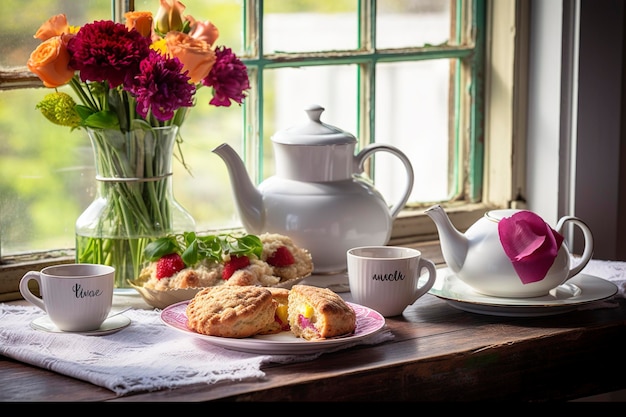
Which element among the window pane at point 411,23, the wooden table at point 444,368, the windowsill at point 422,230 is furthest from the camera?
the window pane at point 411,23

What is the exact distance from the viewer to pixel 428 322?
1.36 meters

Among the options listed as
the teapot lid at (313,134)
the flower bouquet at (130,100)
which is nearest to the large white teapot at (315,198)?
the teapot lid at (313,134)

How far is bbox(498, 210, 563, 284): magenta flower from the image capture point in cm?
136

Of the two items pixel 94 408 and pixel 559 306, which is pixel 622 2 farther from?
pixel 94 408

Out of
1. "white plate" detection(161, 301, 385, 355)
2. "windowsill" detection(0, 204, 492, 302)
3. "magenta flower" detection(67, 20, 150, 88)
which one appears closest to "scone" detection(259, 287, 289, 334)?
"white plate" detection(161, 301, 385, 355)

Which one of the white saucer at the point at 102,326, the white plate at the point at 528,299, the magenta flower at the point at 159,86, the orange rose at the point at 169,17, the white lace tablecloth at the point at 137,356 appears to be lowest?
the white lace tablecloth at the point at 137,356

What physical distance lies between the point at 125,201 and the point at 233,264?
187mm

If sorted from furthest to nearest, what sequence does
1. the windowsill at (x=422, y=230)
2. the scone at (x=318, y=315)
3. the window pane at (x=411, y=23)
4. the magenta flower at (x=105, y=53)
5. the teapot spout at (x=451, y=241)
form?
the window pane at (x=411, y=23) → the windowsill at (x=422, y=230) → the teapot spout at (x=451, y=241) → the magenta flower at (x=105, y=53) → the scone at (x=318, y=315)

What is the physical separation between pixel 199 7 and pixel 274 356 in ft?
2.43

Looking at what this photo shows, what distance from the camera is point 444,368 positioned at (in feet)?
3.97

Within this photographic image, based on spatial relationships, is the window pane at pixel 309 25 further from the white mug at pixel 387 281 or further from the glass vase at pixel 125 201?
the white mug at pixel 387 281

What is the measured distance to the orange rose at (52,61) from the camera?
1.32 m

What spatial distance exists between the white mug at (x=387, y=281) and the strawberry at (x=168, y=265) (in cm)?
24

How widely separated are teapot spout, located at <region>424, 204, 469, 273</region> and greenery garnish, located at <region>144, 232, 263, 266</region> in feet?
0.84
